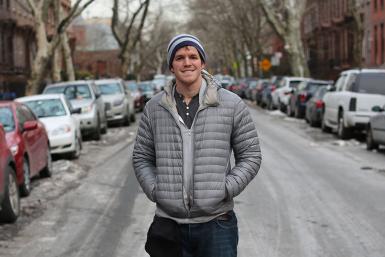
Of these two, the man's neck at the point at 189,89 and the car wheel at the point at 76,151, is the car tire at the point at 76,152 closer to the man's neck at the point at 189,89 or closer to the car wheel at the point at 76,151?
the car wheel at the point at 76,151

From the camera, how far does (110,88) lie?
92.0ft

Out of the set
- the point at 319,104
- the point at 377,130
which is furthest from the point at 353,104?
the point at 319,104

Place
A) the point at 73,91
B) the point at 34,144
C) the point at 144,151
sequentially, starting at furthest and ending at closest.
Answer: the point at 73,91 → the point at 34,144 → the point at 144,151

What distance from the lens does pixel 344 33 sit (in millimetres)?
56875

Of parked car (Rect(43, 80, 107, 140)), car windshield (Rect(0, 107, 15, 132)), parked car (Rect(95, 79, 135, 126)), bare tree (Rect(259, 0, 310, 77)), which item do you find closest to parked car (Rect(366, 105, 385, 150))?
parked car (Rect(43, 80, 107, 140))

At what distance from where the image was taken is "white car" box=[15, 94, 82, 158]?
1562 centimetres

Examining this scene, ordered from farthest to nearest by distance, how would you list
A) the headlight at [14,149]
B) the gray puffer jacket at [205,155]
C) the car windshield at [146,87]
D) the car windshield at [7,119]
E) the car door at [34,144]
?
the car windshield at [146,87] → the car door at [34,144] → the car windshield at [7,119] → the headlight at [14,149] → the gray puffer jacket at [205,155]

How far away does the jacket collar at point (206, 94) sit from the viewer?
389 cm

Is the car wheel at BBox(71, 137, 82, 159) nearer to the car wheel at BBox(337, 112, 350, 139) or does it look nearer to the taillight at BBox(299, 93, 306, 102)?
the car wheel at BBox(337, 112, 350, 139)

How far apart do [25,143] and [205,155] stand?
7850 mm

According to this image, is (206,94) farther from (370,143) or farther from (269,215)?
(370,143)

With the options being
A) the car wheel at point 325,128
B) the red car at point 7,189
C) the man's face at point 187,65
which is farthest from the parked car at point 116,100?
the man's face at point 187,65

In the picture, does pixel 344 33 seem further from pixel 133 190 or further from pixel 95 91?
pixel 133 190

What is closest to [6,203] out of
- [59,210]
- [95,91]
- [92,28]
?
[59,210]
